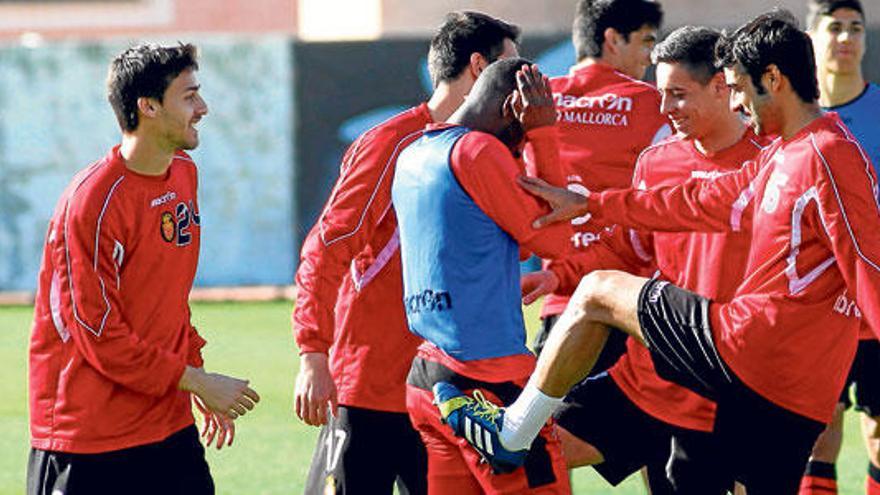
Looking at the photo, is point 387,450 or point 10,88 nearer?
point 387,450

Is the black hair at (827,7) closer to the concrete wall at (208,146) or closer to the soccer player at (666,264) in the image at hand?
the soccer player at (666,264)

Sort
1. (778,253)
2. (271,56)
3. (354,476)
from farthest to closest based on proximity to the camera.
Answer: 1. (271,56)
2. (354,476)
3. (778,253)

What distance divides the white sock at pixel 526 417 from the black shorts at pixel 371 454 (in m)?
0.90

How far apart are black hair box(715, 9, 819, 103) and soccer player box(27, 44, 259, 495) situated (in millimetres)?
2032

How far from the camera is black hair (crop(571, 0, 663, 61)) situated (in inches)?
399

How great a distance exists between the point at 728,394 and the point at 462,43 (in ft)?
5.47

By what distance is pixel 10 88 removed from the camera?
21250 mm

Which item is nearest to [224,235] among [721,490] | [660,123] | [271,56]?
[271,56]

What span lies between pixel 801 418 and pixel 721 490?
809 millimetres

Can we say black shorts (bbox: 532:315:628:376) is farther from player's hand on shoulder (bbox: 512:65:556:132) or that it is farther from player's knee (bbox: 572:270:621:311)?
player's hand on shoulder (bbox: 512:65:556:132)

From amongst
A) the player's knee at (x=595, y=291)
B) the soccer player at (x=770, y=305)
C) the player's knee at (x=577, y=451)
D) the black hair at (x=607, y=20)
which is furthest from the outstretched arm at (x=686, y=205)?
the black hair at (x=607, y=20)

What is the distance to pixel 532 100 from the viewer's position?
21.6 feet

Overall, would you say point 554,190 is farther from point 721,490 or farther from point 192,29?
point 192,29

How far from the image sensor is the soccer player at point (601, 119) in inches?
370
